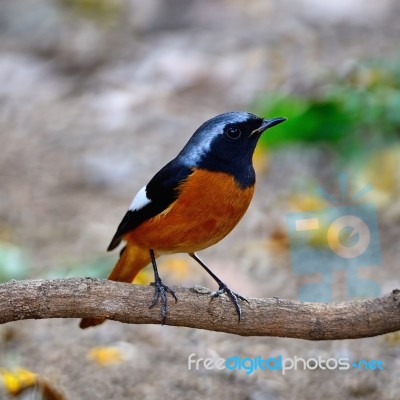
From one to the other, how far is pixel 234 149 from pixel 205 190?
25 centimetres

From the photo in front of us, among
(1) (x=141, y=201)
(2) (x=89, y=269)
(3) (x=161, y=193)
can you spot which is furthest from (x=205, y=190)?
(2) (x=89, y=269)

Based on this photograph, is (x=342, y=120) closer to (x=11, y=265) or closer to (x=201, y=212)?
(x=11, y=265)

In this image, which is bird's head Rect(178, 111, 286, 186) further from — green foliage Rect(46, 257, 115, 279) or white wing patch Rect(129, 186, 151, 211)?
green foliage Rect(46, 257, 115, 279)

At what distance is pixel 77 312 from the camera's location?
3473mm

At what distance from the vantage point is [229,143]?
3.95 m

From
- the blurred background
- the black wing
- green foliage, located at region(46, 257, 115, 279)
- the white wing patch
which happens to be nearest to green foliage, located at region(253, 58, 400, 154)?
the blurred background

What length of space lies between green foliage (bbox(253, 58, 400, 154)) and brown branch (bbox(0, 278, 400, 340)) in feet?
10.4

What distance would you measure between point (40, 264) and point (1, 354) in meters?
1.29

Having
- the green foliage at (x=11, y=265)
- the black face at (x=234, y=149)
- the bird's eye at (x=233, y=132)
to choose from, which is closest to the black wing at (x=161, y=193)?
the black face at (x=234, y=149)

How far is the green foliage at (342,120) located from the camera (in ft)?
21.9

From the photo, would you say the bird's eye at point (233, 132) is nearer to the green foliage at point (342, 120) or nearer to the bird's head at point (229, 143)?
the bird's head at point (229, 143)

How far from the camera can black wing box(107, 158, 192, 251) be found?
3.97m

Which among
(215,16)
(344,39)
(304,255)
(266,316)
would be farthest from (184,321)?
(215,16)

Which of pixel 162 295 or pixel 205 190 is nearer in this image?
pixel 162 295
